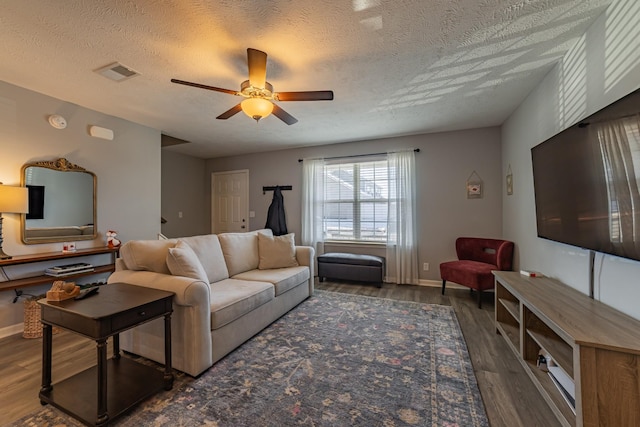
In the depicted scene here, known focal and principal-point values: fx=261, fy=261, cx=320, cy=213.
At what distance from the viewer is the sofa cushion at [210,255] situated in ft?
8.55

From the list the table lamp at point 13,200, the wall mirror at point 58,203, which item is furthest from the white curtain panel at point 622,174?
the wall mirror at point 58,203

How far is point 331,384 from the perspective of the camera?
1795 millimetres

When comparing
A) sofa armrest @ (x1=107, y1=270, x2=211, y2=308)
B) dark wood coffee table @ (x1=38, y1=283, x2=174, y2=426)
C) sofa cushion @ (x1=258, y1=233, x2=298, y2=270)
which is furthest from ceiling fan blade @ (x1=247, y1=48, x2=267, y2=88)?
sofa cushion @ (x1=258, y1=233, x2=298, y2=270)

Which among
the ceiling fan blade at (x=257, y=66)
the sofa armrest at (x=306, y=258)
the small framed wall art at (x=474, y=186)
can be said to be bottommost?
the sofa armrest at (x=306, y=258)

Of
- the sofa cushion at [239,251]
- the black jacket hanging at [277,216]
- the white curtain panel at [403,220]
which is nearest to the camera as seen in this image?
the sofa cushion at [239,251]

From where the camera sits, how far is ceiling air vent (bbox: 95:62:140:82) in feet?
7.35

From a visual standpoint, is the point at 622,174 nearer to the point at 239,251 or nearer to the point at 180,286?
the point at 180,286

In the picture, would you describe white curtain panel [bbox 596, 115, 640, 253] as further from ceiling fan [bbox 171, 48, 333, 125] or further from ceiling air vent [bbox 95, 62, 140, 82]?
ceiling air vent [bbox 95, 62, 140, 82]

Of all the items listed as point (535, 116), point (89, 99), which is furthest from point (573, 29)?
point (89, 99)

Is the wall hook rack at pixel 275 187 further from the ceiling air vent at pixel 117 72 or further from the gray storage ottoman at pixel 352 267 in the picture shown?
the ceiling air vent at pixel 117 72

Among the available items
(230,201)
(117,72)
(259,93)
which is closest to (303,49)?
(259,93)

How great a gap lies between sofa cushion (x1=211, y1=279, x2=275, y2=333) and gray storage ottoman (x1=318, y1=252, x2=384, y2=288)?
181cm

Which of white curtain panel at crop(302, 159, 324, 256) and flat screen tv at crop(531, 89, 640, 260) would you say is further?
white curtain panel at crop(302, 159, 324, 256)

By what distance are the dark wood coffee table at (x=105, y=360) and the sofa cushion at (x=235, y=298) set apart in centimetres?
37
